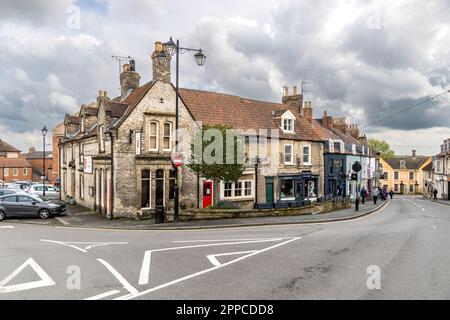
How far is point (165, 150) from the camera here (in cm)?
2389

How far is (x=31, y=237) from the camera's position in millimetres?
15867

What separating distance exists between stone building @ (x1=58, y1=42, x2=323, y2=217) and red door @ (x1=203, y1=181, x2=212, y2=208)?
72 millimetres

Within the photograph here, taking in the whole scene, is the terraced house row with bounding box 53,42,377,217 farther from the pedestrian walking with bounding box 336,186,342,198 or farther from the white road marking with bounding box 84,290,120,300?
the white road marking with bounding box 84,290,120,300

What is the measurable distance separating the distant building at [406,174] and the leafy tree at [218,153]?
77.3 metres

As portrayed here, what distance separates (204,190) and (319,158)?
543 inches

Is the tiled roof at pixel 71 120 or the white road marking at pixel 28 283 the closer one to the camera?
the white road marking at pixel 28 283

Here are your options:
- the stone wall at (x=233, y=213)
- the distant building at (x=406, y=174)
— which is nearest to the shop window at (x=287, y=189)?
the stone wall at (x=233, y=213)

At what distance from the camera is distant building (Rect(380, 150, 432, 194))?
288 feet

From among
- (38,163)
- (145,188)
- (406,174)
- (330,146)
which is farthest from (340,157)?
(38,163)

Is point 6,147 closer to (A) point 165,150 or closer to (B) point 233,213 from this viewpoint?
(A) point 165,150

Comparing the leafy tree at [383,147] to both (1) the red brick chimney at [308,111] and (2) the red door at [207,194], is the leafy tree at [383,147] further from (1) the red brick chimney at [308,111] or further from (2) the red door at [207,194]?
(2) the red door at [207,194]

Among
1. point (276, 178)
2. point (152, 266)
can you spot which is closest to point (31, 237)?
point (152, 266)

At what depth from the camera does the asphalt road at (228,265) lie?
324 inches
